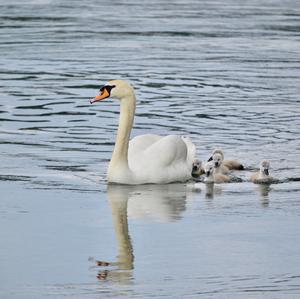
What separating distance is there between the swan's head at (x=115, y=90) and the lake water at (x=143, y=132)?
893 millimetres

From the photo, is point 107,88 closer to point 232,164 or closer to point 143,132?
point 232,164

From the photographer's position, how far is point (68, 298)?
9.94 meters

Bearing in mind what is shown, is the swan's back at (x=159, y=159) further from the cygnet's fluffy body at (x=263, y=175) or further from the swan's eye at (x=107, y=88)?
the cygnet's fluffy body at (x=263, y=175)

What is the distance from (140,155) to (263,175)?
1378mm

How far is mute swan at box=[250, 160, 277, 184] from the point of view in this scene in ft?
48.2

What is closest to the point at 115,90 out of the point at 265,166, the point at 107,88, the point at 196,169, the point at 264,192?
the point at 107,88

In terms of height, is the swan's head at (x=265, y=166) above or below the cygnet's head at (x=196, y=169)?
above

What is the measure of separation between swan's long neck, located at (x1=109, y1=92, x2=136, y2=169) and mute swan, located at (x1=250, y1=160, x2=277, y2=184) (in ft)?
4.72

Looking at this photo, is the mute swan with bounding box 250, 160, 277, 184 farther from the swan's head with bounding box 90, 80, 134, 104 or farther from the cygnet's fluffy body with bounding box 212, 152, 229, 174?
the swan's head with bounding box 90, 80, 134, 104

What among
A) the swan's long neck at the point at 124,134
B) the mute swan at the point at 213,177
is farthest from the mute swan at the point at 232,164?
the swan's long neck at the point at 124,134

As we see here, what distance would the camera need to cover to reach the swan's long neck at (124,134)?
14.8m

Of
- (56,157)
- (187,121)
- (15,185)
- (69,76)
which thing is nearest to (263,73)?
(69,76)

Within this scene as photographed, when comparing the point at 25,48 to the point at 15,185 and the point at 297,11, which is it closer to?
the point at 297,11

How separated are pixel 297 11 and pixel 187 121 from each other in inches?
672
